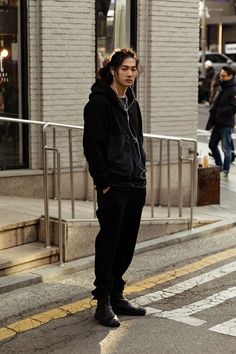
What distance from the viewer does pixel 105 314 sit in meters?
5.02

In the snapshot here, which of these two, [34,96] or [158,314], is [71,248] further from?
[34,96]

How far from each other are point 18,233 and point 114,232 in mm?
1746

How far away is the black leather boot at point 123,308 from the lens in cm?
523

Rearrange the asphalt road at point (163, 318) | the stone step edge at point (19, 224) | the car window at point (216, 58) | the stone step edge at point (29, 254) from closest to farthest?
the asphalt road at point (163, 318) < the stone step edge at point (29, 254) < the stone step edge at point (19, 224) < the car window at point (216, 58)

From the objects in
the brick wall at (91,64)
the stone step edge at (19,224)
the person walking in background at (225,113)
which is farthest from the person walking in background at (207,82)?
the stone step edge at (19,224)

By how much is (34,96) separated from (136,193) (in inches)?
131

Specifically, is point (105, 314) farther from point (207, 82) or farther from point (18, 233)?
point (207, 82)

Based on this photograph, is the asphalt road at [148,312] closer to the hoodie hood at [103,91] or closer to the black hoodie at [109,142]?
the black hoodie at [109,142]

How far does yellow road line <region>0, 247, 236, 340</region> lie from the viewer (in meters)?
4.99

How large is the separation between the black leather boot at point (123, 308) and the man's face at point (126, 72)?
5.39 ft

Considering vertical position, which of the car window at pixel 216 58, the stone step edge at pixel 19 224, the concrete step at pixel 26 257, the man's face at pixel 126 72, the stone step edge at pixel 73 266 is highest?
the car window at pixel 216 58

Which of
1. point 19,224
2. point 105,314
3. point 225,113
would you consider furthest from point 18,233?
point 225,113

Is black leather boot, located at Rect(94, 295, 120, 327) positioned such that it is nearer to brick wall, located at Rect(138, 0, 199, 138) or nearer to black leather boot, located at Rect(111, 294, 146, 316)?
black leather boot, located at Rect(111, 294, 146, 316)

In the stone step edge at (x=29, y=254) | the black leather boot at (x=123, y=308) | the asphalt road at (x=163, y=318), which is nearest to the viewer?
the asphalt road at (x=163, y=318)
